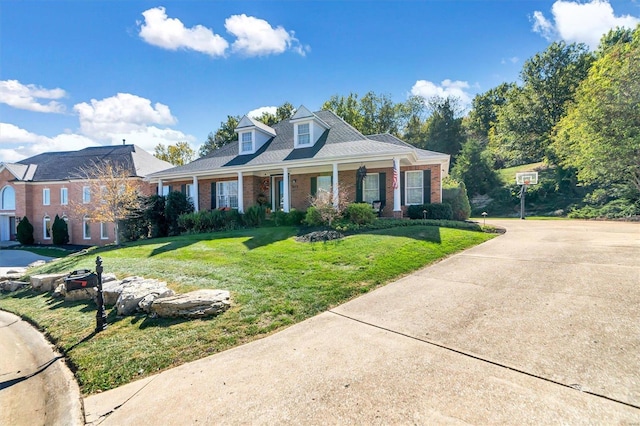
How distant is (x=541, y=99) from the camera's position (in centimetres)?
3062

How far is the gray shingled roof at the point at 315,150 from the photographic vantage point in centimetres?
1400

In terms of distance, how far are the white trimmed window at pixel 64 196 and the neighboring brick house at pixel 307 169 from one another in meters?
11.8

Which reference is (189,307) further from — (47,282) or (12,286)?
(12,286)

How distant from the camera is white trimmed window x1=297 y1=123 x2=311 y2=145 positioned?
16.9m

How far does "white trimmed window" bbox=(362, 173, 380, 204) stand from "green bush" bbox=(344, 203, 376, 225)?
352cm

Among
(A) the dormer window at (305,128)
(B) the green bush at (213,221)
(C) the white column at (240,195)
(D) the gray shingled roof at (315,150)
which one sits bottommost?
(B) the green bush at (213,221)

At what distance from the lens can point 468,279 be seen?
5855 millimetres

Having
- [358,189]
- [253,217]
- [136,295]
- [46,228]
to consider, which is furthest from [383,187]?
[46,228]

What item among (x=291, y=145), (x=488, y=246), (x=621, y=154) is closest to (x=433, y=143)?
(x=621, y=154)

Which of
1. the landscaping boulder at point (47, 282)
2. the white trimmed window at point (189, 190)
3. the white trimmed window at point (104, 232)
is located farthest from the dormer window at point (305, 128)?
the white trimmed window at point (104, 232)

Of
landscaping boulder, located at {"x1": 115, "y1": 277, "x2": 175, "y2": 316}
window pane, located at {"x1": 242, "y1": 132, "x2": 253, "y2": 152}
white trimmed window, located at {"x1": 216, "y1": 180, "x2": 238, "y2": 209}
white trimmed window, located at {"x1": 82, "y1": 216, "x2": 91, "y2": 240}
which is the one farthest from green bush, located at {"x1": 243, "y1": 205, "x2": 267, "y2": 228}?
white trimmed window, located at {"x1": 82, "y1": 216, "x2": 91, "y2": 240}

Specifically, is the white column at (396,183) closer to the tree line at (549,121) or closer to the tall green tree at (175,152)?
the tree line at (549,121)

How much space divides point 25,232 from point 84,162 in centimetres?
754

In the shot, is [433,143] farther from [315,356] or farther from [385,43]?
[315,356]
